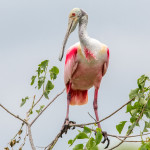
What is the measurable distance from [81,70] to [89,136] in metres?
3.00

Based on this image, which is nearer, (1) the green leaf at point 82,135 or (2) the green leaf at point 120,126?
(1) the green leaf at point 82,135

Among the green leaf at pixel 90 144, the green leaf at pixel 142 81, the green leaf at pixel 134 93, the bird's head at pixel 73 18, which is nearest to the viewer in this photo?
the green leaf at pixel 90 144

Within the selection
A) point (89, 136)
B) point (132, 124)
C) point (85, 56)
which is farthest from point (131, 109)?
point (85, 56)

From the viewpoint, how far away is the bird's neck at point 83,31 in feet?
25.9

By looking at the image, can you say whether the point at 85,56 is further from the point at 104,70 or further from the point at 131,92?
the point at 131,92

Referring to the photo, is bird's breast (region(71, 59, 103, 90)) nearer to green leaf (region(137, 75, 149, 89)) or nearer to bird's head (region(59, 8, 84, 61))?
bird's head (region(59, 8, 84, 61))

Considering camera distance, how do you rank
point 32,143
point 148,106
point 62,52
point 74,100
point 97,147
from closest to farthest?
point 97,147 < point 148,106 < point 32,143 < point 62,52 < point 74,100

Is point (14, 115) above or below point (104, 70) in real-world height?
below

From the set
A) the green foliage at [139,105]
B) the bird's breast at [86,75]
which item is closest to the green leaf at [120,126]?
the green foliage at [139,105]

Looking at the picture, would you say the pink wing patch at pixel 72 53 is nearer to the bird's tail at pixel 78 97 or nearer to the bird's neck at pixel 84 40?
the bird's neck at pixel 84 40

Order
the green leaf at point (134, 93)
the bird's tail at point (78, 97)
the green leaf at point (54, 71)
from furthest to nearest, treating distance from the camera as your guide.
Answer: the bird's tail at point (78, 97) < the green leaf at point (54, 71) < the green leaf at point (134, 93)

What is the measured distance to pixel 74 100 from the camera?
8.86 metres

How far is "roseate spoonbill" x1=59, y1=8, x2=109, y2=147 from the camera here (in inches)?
311

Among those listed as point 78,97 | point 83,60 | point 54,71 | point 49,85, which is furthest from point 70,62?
point 49,85
